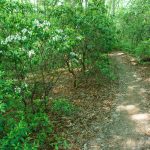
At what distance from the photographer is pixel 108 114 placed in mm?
10328

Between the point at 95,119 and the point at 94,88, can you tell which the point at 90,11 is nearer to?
the point at 94,88

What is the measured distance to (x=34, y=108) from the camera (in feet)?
30.8

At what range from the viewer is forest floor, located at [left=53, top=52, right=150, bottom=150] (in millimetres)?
8148

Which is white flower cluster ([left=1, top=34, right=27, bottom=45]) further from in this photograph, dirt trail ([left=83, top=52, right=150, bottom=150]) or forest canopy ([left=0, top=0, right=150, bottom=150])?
dirt trail ([left=83, top=52, right=150, bottom=150])

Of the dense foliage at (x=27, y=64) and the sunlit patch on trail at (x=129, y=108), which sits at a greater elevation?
the dense foliage at (x=27, y=64)

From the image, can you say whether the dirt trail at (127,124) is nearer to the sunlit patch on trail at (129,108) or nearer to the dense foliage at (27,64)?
the sunlit patch on trail at (129,108)

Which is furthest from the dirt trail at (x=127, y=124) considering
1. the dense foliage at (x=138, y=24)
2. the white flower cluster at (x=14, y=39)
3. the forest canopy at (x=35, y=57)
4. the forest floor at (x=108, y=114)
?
the dense foliage at (x=138, y=24)

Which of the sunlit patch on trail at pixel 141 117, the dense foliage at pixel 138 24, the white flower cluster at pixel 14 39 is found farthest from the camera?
the dense foliage at pixel 138 24

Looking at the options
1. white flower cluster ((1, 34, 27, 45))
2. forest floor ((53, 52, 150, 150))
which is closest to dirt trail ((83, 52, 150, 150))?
forest floor ((53, 52, 150, 150))

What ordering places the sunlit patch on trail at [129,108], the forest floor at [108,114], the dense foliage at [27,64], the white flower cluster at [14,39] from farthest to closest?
the sunlit patch on trail at [129,108], the forest floor at [108,114], the white flower cluster at [14,39], the dense foliage at [27,64]

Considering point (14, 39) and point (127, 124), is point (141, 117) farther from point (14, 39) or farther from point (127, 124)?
point (14, 39)

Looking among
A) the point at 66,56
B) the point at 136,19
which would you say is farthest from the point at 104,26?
the point at 136,19

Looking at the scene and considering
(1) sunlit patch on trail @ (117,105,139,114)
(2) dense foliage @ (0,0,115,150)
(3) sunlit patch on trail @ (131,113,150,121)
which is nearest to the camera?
(2) dense foliage @ (0,0,115,150)

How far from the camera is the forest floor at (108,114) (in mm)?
8148
